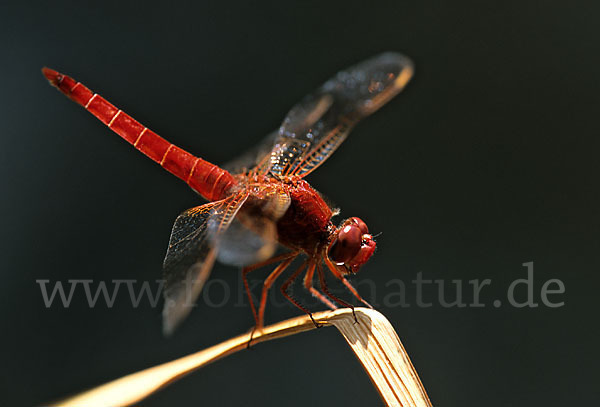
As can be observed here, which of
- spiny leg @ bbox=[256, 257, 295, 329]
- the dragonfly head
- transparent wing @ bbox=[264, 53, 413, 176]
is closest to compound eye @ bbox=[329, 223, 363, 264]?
the dragonfly head

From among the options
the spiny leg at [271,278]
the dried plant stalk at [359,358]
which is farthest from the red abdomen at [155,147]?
the dried plant stalk at [359,358]

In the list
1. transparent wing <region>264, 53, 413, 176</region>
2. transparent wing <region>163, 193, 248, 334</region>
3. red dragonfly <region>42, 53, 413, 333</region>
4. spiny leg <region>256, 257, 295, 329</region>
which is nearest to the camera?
transparent wing <region>163, 193, 248, 334</region>

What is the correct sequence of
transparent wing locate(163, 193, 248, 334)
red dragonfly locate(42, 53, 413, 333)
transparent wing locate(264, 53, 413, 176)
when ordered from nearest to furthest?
1. transparent wing locate(163, 193, 248, 334)
2. red dragonfly locate(42, 53, 413, 333)
3. transparent wing locate(264, 53, 413, 176)

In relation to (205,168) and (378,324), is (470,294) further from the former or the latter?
(205,168)

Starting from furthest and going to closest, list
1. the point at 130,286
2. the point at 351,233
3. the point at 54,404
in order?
the point at 130,286 < the point at 351,233 < the point at 54,404

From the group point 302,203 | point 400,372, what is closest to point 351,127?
point 302,203

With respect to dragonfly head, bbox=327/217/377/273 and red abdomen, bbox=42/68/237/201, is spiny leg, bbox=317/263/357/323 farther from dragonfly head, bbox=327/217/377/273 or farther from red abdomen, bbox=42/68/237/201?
red abdomen, bbox=42/68/237/201

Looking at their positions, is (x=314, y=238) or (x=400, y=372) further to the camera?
(x=314, y=238)

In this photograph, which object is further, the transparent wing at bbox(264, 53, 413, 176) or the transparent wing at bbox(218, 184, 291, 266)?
the transparent wing at bbox(264, 53, 413, 176)
